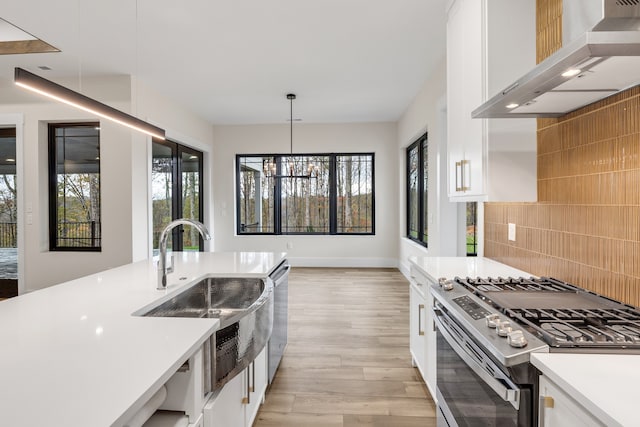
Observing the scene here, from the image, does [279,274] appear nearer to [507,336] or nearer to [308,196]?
[507,336]

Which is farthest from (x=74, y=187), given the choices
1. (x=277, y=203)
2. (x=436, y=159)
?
(x=436, y=159)

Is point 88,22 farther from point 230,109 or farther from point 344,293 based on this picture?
point 344,293

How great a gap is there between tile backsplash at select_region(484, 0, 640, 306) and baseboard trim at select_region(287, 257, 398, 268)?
15.2 feet

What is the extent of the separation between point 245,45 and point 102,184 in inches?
98.1

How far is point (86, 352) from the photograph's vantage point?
1016 mm

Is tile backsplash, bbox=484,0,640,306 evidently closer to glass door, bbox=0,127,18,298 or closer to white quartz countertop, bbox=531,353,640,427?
white quartz countertop, bbox=531,353,640,427

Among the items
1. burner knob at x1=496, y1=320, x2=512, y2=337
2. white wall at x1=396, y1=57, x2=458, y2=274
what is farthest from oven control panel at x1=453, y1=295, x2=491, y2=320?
white wall at x1=396, y1=57, x2=458, y2=274

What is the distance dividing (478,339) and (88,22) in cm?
377

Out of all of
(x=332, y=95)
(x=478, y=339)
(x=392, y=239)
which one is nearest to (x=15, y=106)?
(x=332, y=95)

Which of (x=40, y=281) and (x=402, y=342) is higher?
(x=40, y=281)

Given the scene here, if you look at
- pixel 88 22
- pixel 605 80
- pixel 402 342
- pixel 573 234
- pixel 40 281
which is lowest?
pixel 402 342

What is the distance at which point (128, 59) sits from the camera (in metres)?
3.77

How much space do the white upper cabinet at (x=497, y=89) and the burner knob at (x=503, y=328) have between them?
3.21 feet

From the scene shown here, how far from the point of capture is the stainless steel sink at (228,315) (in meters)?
1.30
